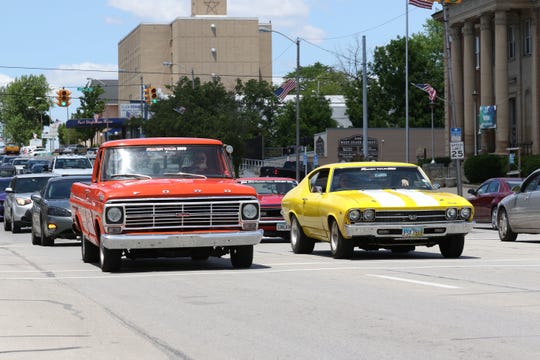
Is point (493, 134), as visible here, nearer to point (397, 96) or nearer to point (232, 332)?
point (397, 96)

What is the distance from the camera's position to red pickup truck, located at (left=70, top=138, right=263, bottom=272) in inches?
619

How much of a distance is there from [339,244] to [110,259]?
3923 mm

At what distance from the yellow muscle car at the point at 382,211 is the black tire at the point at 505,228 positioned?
608cm

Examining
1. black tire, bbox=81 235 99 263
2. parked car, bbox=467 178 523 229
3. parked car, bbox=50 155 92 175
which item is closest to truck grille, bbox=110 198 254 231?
black tire, bbox=81 235 99 263

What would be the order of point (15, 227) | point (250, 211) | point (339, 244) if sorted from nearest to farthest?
point (250, 211) < point (339, 244) < point (15, 227)

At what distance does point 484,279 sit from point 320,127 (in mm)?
107860

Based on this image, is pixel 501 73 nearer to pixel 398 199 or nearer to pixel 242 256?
pixel 398 199

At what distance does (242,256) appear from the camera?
16672mm

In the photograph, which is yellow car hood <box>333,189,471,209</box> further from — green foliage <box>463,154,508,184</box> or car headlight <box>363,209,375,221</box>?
green foliage <box>463,154,508,184</box>

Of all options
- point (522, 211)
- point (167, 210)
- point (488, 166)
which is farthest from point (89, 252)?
Answer: point (488, 166)

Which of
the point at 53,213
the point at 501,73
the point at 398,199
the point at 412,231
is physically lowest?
the point at 412,231

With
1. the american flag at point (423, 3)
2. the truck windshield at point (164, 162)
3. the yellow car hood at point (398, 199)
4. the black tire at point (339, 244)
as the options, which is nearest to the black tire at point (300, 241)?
the black tire at point (339, 244)

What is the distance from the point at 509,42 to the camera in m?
65.4

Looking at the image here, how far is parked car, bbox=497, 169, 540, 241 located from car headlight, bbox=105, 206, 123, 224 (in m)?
10.8
